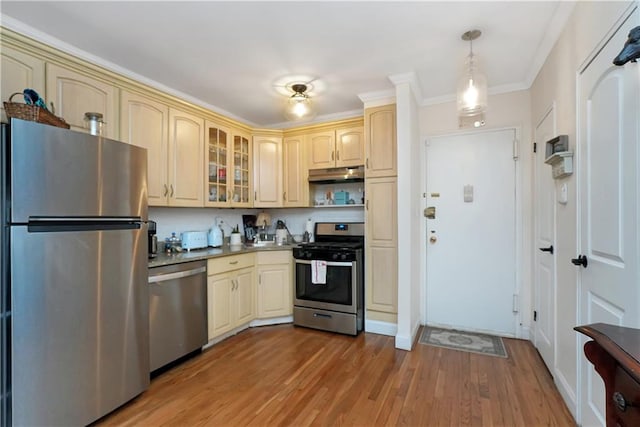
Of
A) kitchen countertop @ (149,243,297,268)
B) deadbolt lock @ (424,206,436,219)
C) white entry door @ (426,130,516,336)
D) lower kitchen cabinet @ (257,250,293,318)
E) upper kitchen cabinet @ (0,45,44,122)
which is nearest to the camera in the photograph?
upper kitchen cabinet @ (0,45,44,122)

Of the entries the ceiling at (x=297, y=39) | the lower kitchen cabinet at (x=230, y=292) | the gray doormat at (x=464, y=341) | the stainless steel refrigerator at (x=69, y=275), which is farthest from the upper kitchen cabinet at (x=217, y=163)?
the gray doormat at (x=464, y=341)

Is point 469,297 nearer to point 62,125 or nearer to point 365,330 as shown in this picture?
point 365,330

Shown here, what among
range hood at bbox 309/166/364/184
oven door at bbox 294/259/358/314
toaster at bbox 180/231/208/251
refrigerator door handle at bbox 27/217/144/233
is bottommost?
oven door at bbox 294/259/358/314

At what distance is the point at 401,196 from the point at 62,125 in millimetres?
2537

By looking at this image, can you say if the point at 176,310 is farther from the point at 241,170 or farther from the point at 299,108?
the point at 299,108

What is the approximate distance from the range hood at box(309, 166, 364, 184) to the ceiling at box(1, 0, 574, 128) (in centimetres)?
87

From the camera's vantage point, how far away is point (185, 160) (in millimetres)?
2879

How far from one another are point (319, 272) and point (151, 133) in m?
2.06

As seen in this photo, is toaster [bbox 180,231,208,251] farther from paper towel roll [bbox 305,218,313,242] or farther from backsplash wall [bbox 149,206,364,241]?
paper towel roll [bbox 305,218,313,242]

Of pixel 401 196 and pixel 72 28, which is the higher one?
pixel 72 28

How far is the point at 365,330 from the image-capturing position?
3137 millimetres

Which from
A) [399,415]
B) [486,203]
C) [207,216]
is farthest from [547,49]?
[207,216]

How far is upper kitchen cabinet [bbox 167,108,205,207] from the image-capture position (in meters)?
2.76

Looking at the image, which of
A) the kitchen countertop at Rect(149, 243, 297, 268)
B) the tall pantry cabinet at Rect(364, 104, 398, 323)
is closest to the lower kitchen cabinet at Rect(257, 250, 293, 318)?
the kitchen countertop at Rect(149, 243, 297, 268)
